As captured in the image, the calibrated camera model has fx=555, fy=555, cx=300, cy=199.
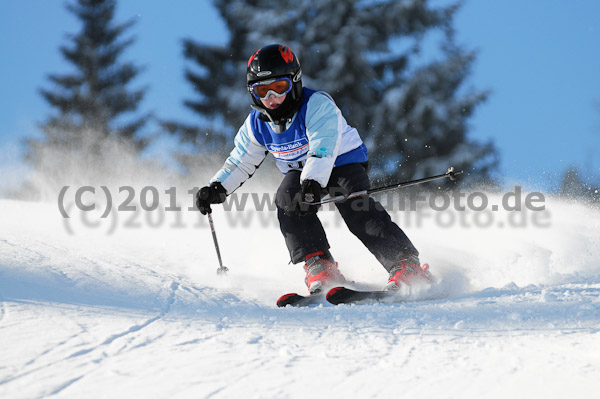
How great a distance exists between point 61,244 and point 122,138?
16.3 metres

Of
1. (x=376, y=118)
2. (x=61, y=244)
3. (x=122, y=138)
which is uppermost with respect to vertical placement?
(x=122, y=138)

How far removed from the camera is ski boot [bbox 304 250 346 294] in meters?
3.33

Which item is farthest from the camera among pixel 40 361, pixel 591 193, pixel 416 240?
pixel 591 193

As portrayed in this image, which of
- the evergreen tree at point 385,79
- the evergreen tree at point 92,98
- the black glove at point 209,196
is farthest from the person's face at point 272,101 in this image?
the evergreen tree at point 92,98

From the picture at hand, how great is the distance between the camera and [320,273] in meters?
Result: 3.40

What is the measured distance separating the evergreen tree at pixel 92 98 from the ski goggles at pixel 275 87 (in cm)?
1693

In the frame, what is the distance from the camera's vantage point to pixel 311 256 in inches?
136

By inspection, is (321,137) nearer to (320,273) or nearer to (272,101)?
(272,101)

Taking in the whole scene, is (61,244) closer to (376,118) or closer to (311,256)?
(311,256)

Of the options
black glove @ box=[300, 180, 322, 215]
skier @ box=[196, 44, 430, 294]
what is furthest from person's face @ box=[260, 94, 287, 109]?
black glove @ box=[300, 180, 322, 215]

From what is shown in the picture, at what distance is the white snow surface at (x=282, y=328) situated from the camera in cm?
167

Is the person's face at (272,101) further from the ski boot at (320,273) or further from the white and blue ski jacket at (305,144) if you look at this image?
the ski boot at (320,273)

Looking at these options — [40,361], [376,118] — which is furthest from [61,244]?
[376,118]

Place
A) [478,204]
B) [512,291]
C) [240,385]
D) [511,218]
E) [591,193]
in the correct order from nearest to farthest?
[240,385], [512,291], [511,218], [478,204], [591,193]
